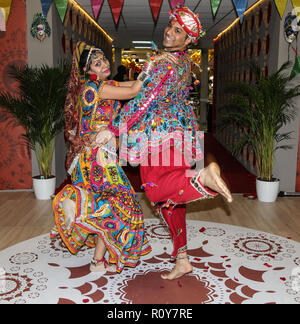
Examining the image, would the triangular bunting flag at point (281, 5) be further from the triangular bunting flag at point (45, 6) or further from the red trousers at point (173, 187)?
the red trousers at point (173, 187)

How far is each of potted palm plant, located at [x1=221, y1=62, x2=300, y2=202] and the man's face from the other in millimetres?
2126

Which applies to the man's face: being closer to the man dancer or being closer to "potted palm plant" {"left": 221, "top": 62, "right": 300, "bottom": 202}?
the man dancer

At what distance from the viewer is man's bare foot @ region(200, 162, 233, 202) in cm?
179

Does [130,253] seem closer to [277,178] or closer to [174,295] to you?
[174,295]

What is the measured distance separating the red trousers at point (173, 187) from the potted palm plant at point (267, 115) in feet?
7.27

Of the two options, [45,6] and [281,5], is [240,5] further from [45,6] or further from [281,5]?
[45,6]

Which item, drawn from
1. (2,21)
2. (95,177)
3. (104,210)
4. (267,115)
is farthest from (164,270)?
(2,21)

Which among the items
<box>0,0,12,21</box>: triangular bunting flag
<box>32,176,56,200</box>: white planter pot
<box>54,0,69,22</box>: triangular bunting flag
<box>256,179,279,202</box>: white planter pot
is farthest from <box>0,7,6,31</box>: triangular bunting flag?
<box>256,179,279,202</box>: white planter pot

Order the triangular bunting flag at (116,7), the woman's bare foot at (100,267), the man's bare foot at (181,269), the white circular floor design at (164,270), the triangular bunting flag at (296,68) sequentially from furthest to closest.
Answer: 1. the triangular bunting flag at (296,68)
2. the triangular bunting flag at (116,7)
3. the woman's bare foot at (100,267)
4. the man's bare foot at (181,269)
5. the white circular floor design at (164,270)

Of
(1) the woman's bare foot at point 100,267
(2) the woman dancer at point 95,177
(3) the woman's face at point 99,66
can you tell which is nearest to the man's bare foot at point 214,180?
(2) the woman dancer at point 95,177

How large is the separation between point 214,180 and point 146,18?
6310 mm

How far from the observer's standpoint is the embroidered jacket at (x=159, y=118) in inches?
84.9

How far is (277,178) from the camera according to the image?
A: 464 cm
